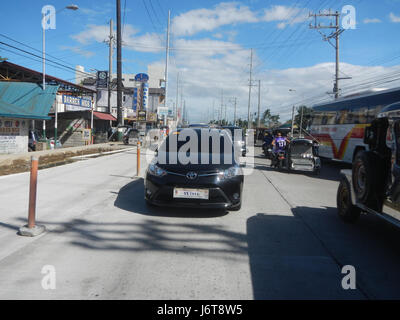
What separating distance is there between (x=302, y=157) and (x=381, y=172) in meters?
8.97

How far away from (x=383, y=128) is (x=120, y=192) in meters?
5.74

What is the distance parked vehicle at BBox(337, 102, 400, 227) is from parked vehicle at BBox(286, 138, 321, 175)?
7.92 meters

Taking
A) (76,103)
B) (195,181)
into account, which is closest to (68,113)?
(76,103)

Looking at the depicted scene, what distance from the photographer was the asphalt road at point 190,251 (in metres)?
3.38

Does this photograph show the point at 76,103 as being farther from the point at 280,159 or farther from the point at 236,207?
the point at 236,207

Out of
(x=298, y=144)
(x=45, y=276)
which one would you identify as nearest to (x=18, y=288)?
(x=45, y=276)

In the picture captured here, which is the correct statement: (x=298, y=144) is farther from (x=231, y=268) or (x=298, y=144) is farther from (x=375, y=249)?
(x=231, y=268)

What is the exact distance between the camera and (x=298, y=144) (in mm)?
14023

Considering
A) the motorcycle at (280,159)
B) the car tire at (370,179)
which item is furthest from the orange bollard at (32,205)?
the motorcycle at (280,159)

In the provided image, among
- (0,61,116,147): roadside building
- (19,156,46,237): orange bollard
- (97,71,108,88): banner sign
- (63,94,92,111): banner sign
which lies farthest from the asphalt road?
(97,71,108,88): banner sign

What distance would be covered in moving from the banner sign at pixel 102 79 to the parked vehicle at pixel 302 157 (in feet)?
98.8

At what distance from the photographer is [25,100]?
2117 cm

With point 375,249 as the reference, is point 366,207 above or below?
above

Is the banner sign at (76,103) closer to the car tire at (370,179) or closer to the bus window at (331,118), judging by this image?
the bus window at (331,118)
